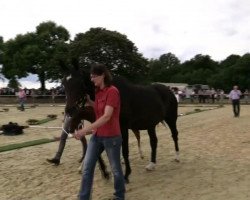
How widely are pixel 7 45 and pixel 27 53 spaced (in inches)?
306

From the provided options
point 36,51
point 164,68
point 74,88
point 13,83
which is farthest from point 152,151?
point 164,68

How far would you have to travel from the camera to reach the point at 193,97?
5397 cm

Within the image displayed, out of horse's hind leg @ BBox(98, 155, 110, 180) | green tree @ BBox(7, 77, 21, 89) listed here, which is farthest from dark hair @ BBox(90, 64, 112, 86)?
green tree @ BBox(7, 77, 21, 89)

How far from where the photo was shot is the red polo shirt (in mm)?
6500

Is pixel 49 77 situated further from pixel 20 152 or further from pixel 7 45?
pixel 20 152

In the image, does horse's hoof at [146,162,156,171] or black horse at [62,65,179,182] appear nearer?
black horse at [62,65,179,182]

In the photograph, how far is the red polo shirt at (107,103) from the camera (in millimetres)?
6500

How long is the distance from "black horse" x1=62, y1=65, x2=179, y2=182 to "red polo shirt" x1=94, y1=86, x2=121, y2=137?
994mm

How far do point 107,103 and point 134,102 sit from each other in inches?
101

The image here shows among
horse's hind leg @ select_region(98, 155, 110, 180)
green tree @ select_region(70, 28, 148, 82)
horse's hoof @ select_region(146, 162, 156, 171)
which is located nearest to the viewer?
horse's hind leg @ select_region(98, 155, 110, 180)

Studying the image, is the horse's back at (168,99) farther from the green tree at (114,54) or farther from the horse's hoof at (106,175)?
the green tree at (114,54)

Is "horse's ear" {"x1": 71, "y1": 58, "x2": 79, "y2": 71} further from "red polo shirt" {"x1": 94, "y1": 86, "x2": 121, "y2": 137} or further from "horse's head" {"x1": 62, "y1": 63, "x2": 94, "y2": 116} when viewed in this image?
"red polo shirt" {"x1": 94, "y1": 86, "x2": 121, "y2": 137}

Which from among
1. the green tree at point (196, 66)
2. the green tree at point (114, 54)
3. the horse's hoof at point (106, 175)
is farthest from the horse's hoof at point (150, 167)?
the green tree at point (196, 66)

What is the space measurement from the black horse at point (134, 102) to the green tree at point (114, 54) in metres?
54.2
